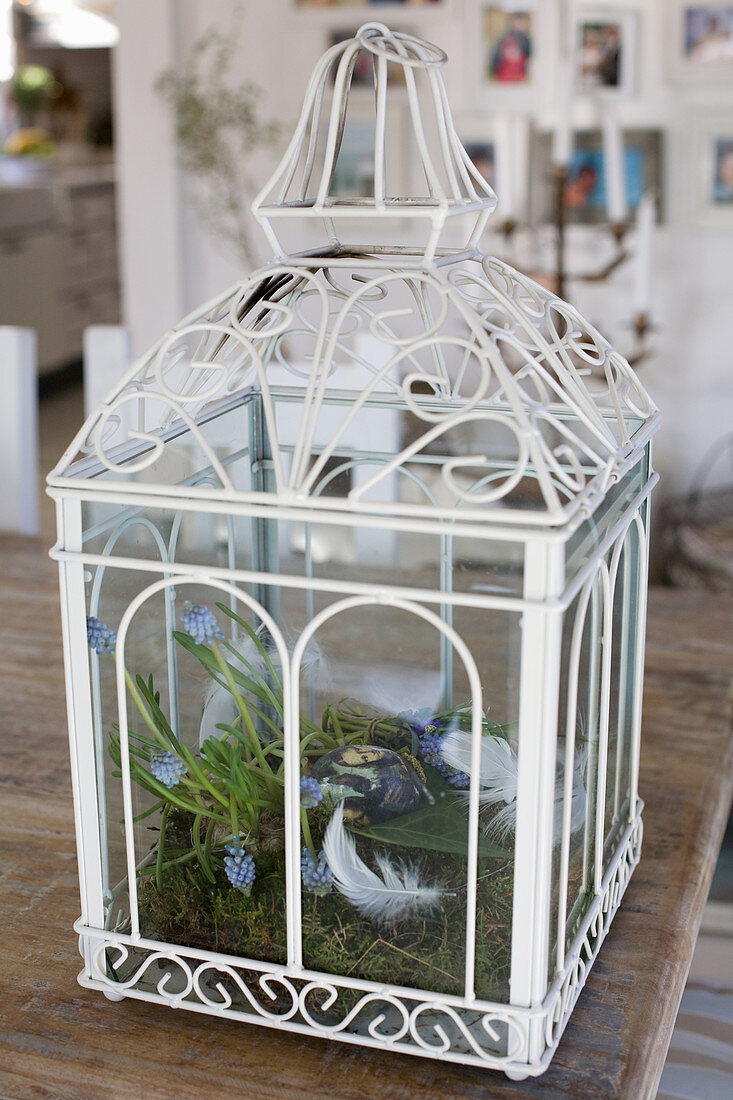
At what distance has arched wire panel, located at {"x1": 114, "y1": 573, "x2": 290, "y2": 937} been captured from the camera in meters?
0.68

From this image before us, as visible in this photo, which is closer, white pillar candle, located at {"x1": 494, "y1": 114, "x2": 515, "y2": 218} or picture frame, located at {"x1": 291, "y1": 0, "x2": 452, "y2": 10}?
white pillar candle, located at {"x1": 494, "y1": 114, "x2": 515, "y2": 218}

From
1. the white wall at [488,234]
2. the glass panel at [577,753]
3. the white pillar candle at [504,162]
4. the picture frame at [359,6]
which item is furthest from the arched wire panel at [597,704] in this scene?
the picture frame at [359,6]

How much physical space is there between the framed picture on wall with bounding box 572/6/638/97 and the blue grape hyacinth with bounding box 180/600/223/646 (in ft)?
9.29

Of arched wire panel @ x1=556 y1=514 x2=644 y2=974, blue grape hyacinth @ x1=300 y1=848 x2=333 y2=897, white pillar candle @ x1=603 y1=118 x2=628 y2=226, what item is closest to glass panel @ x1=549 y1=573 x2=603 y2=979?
arched wire panel @ x1=556 y1=514 x2=644 y2=974

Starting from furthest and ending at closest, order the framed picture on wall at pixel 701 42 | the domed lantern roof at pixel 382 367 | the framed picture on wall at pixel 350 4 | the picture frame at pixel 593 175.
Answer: the framed picture on wall at pixel 350 4, the picture frame at pixel 593 175, the framed picture on wall at pixel 701 42, the domed lantern roof at pixel 382 367

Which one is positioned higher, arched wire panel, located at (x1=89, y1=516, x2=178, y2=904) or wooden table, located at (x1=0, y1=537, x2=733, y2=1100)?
arched wire panel, located at (x1=89, y1=516, x2=178, y2=904)

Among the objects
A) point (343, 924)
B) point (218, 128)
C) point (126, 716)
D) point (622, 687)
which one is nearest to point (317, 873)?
point (343, 924)

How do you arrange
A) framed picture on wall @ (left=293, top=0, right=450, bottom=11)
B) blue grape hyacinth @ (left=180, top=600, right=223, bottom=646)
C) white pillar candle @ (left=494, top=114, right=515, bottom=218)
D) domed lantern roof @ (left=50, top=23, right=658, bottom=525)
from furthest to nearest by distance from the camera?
framed picture on wall @ (left=293, top=0, right=450, bottom=11), white pillar candle @ (left=494, top=114, right=515, bottom=218), blue grape hyacinth @ (left=180, top=600, right=223, bottom=646), domed lantern roof @ (left=50, top=23, right=658, bottom=525)

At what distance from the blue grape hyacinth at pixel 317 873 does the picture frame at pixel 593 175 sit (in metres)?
2.91

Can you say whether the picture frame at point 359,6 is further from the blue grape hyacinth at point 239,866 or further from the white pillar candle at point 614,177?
the blue grape hyacinth at point 239,866

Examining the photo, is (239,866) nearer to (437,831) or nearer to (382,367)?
(437,831)

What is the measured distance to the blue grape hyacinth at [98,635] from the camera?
72 centimetres

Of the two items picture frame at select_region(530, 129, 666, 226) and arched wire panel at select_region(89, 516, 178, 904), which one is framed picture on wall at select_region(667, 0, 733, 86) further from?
arched wire panel at select_region(89, 516, 178, 904)

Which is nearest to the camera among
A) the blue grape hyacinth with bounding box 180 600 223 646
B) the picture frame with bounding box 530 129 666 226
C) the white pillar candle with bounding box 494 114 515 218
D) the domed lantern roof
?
the domed lantern roof
